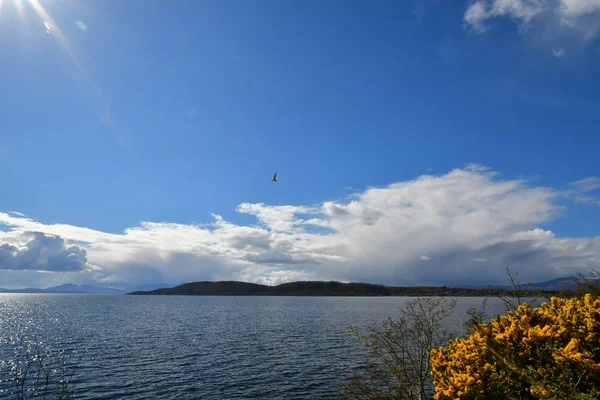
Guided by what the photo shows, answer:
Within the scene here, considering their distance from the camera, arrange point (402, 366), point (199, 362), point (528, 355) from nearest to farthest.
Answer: point (528, 355), point (402, 366), point (199, 362)

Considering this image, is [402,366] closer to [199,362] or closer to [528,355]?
[528,355]

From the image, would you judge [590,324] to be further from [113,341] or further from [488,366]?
[113,341]

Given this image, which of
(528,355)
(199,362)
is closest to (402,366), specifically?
(528,355)

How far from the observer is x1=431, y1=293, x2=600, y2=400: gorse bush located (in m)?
12.5

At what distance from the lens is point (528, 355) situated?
Answer: 14.0 m

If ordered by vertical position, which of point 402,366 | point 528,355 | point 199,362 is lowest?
point 199,362

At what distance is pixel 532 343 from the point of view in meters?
14.0

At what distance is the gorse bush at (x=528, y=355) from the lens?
492 inches

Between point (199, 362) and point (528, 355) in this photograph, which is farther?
point (199, 362)

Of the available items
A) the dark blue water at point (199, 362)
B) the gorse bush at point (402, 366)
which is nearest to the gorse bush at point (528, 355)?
the gorse bush at point (402, 366)

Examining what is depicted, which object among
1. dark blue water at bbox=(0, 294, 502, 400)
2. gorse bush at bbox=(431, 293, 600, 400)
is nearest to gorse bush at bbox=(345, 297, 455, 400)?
dark blue water at bbox=(0, 294, 502, 400)

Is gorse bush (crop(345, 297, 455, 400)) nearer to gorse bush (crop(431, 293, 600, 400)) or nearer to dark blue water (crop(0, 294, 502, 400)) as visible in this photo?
dark blue water (crop(0, 294, 502, 400))

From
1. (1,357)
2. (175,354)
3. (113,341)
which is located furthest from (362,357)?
(1,357)

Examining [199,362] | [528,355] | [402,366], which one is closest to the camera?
[528,355]
